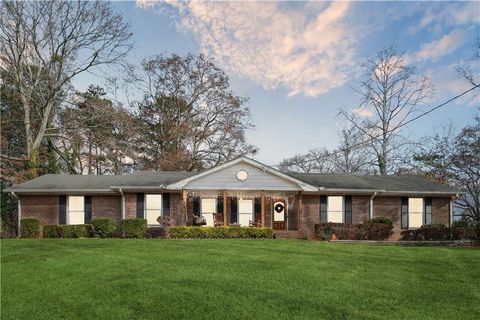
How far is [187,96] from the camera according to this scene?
39.5m

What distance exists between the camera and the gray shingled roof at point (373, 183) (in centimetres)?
2409

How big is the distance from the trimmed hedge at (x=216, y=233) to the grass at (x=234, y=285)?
7.21 m

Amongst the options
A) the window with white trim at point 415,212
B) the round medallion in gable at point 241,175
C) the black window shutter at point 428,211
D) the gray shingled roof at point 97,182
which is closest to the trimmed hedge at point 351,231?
the window with white trim at point 415,212

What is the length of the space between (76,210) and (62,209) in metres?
0.74

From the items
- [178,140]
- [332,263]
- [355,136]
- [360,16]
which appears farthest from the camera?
[355,136]

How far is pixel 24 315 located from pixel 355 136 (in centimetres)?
4182

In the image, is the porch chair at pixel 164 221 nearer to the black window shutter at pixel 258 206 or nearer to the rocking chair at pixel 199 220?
the rocking chair at pixel 199 220

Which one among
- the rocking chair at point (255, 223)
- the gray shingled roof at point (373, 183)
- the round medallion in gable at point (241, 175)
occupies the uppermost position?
the round medallion in gable at point (241, 175)

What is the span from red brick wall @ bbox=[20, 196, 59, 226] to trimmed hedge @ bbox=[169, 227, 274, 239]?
733cm

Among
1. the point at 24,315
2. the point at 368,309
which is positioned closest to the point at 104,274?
the point at 24,315

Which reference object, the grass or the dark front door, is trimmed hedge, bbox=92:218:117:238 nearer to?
the grass

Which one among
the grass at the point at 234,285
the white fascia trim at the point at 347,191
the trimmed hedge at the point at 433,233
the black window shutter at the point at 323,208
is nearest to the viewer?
the grass at the point at 234,285

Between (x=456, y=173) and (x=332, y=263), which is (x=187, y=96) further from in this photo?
(x=332, y=263)

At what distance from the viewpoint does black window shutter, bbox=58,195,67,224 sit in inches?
912
